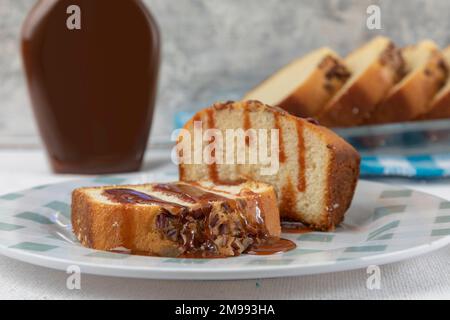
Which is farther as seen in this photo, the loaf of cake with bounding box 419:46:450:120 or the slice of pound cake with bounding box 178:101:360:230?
A: the loaf of cake with bounding box 419:46:450:120

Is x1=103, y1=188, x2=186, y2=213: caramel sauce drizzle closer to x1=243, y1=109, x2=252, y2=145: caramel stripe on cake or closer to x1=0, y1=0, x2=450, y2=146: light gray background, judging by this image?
x1=243, y1=109, x2=252, y2=145: caramel stripe on cake

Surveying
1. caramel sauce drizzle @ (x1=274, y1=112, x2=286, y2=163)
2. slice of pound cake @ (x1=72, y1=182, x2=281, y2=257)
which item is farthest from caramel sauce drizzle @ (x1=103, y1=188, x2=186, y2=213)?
caramel sauce drizzle @ (x1=274, y1=112, x2=286, y2=163)

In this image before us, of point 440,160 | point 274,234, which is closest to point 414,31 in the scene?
point 440,160

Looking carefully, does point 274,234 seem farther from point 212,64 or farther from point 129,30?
point 212,64

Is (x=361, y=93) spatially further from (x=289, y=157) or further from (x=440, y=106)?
(x=289, y=157)

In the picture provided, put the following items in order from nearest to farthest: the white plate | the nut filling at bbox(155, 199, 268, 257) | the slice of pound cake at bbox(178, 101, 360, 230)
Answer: the white plate < the nut filling at bbox(155, 199, 268, 257) < the slice of pound cake at bbox(178, 101, 360, 230)

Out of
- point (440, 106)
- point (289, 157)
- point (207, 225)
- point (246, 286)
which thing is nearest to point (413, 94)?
point (440, 106)
